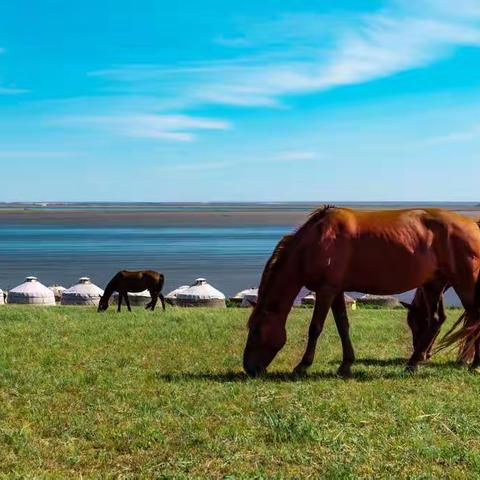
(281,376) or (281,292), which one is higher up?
(281,292)

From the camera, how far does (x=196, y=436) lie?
7.43 m

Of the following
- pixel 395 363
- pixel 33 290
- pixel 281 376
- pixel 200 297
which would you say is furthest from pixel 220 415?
pixel 33 290

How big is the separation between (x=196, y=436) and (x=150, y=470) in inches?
38.5

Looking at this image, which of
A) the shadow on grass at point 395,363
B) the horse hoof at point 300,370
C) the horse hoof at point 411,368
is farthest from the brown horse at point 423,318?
the horse hoof at point 300,370

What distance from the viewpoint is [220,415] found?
27.4 feet

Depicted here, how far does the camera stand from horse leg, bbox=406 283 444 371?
11.8 m

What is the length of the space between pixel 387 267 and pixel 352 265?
59 cm

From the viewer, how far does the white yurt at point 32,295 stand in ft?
103

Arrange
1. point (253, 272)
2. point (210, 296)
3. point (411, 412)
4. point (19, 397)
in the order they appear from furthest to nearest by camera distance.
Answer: point (253, 272) < point (210, 296) < point (19, 397) < point (411, 412)

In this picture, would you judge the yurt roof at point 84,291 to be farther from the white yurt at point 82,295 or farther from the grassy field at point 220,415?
the grassy field at point 220,415

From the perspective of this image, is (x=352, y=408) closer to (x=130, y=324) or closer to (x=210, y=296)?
(x=130, y=324)

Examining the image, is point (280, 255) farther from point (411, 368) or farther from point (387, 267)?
point (411, 368)

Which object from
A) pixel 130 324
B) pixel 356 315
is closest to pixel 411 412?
pixel 130 324

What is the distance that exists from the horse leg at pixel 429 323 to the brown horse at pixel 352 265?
5cm
